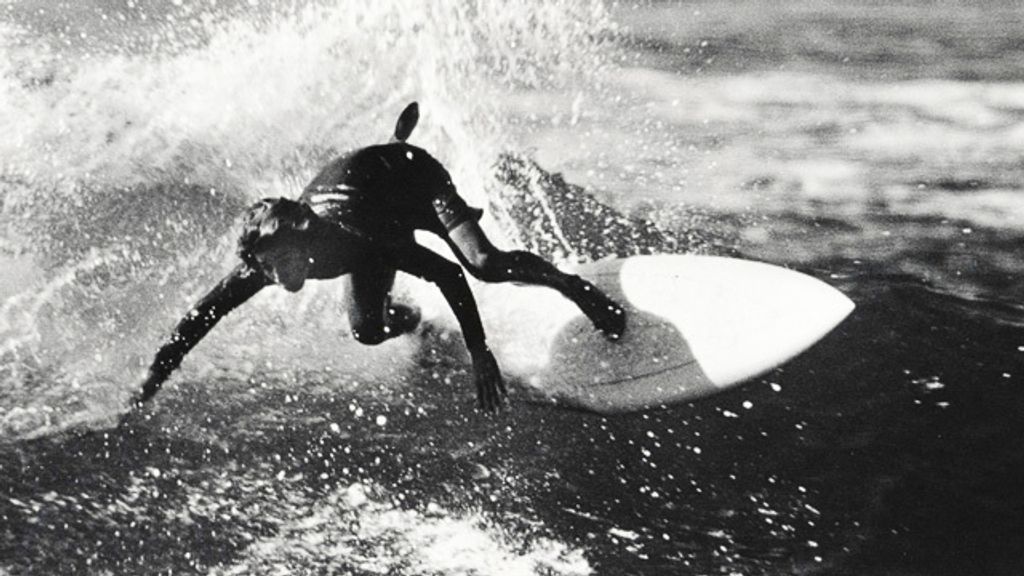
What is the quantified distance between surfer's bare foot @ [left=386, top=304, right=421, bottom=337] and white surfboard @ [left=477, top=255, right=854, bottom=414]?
1.74ft

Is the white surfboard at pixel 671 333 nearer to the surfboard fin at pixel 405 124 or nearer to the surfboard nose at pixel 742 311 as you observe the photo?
the surfboard nose at pixel 742 311

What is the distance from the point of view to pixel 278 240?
3393mm

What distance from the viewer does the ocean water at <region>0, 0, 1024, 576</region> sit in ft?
15.0

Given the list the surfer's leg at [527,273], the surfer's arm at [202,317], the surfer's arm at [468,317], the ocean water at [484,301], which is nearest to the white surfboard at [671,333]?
the surfer's leg at [527,273]

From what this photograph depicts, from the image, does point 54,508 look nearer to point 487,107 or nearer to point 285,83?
point 285,83

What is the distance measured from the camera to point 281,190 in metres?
7.78

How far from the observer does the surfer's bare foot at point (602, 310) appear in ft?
14.0

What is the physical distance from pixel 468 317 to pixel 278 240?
827 mm

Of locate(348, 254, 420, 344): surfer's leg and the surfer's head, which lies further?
locate(348, 254, 420, 344): surfer's leg

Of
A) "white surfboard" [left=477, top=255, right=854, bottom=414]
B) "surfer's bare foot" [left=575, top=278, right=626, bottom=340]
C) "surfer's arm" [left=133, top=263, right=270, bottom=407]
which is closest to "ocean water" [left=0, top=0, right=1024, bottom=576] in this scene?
"white surfboard" [left=477, top=255, right=854, bottom=414]

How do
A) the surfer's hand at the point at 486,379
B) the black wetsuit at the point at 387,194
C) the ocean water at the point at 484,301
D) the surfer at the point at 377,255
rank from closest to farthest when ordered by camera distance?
the surfer at the point at 377,255 → the surfer's hand at the point at 486,379 → the black wetsuit at the point at 387,194 → the ocean water at the point at 484,301

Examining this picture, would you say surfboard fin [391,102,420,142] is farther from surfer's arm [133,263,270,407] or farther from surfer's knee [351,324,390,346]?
surfer's arm [133,263,270,407]

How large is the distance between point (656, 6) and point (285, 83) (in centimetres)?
390

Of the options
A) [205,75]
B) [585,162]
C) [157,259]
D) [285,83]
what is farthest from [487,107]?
[157,259]
